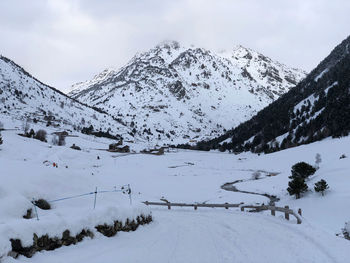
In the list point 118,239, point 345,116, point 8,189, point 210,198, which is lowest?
point 210,198

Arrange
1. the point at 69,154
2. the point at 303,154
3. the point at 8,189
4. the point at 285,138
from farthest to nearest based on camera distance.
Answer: the point at 285,138
the point at 303,154
the point at 69,154
the point at 8,189

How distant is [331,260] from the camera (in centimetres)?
886

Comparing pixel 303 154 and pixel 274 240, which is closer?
pixel 274 240

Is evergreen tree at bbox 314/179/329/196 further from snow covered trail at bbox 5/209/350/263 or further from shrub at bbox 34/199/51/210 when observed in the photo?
shrub at bbox 34/199/51/210

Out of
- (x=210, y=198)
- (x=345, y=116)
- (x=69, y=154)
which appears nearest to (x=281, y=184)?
→ (x=210, y=198)

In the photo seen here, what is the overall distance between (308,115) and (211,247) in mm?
135849

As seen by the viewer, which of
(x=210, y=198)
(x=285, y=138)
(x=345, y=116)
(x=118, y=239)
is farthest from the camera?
(x=285, y=138)

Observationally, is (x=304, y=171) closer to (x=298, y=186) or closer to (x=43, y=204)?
(x=298, y=186)

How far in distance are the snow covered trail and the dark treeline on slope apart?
3518 inches

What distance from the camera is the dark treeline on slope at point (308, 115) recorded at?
10850 centimetres

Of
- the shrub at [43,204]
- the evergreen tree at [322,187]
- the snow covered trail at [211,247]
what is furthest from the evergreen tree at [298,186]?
the shrub at [43,204]

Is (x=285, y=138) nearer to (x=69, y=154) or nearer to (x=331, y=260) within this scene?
(x=69, y=154)

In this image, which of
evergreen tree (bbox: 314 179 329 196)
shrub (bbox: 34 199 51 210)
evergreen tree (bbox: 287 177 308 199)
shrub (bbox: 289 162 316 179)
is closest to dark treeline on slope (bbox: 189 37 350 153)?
shrub (bbox: 289 162 316 179)

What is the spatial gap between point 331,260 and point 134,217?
8234mm
